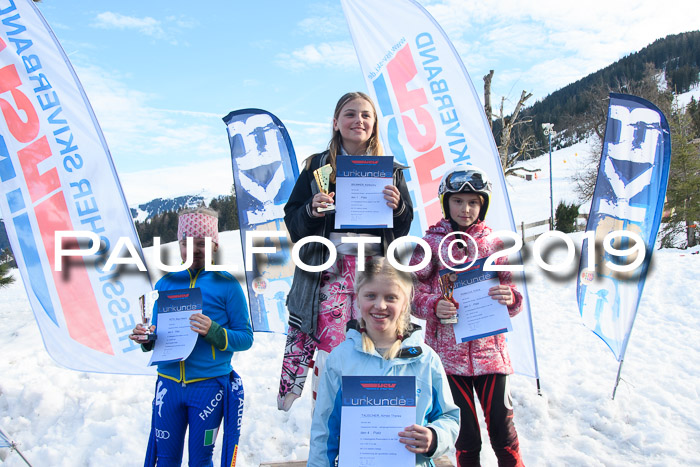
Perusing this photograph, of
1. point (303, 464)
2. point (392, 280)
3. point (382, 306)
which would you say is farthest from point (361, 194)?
point (303, 464)

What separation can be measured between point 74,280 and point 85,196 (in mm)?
818

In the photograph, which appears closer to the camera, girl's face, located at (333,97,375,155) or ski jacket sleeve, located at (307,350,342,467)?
ski jacket sleeve, located at (307,350,342,467)

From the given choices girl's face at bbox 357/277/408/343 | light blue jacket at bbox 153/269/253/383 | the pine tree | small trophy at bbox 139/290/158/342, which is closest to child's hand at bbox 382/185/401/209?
girl's face at bbox 357/277/408/343

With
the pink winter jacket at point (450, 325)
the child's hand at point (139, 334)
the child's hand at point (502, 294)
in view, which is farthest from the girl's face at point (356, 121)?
the child's hand at point (139, 334)

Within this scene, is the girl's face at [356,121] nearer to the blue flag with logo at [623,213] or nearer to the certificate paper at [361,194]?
the certificate paper at [361,194]

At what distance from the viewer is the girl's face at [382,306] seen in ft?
6.55

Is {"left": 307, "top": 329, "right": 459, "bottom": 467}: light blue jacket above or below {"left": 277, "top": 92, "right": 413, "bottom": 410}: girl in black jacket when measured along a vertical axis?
below

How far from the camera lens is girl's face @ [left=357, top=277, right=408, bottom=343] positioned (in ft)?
6.55

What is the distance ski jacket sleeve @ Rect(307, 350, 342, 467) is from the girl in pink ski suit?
81 centimetres

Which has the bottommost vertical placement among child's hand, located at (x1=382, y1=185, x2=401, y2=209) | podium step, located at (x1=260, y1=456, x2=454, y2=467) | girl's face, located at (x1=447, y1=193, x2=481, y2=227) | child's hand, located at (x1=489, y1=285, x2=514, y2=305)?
podium step, located at (x1=260, y1=456, x2=454, y2=467)

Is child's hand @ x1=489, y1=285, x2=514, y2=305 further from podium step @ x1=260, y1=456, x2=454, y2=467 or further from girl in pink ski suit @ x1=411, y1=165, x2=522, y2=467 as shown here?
podium step @ x1=260, y1=456, x2=454, y2=467

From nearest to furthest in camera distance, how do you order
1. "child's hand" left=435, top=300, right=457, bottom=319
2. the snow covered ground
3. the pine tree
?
"child's hand" left=435, top=300, right=457, bottom=319 → the snow covered ground → the pine tree

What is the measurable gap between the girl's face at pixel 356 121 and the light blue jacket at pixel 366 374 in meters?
1.19

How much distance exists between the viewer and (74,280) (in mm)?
4336
